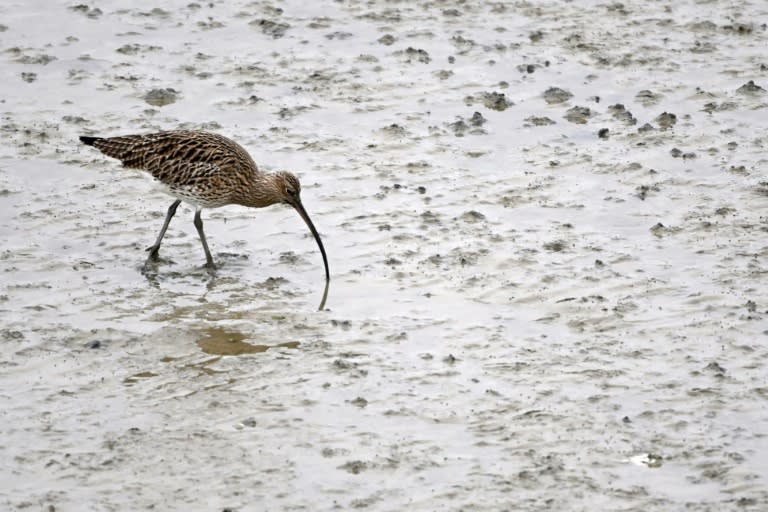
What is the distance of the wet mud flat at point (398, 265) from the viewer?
25.9 ft

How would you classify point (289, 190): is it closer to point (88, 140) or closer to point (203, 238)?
point (203, 238)

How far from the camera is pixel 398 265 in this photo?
10633 mm

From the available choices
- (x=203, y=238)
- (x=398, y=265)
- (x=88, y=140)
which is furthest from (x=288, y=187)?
(x=88, y=140)

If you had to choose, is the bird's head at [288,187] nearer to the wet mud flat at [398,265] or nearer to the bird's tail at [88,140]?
the wet mud flat at [398,265]

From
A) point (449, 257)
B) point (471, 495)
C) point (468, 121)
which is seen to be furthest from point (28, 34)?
point (471, 495)

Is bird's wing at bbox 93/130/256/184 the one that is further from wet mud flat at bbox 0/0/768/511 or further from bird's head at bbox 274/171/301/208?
wet mud flat at bbox 0/0/768/511

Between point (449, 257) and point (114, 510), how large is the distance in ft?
13.6

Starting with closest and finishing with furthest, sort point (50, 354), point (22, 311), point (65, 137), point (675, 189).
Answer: point (50, 354)
point (22, 311)
point (675, 189)
point (65, 137)

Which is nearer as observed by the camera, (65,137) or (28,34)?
(65,137)

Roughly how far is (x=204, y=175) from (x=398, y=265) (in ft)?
5.65

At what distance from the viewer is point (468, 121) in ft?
43.2

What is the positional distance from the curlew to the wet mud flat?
415 millimetres

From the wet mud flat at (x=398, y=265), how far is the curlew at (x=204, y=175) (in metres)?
0.41

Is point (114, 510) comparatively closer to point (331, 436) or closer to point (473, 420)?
point (331, 436)
